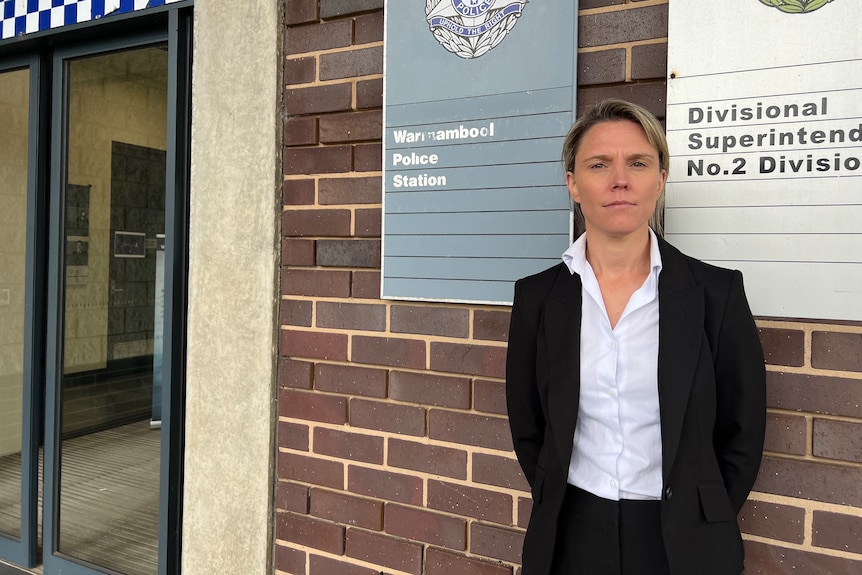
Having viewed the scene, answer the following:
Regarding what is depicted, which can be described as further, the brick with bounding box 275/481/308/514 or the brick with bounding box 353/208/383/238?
the brick with bounding box 275/481/308/514

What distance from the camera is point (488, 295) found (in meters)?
2.07

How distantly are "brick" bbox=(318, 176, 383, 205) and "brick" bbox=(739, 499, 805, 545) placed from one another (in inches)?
58.3

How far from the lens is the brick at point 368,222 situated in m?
2.28

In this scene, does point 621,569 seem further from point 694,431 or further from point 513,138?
point 513,138

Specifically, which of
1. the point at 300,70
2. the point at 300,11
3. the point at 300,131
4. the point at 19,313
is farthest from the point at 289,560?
the point at 19,313

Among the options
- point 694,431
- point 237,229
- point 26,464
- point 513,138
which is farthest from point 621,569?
point 26,464

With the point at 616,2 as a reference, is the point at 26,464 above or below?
below

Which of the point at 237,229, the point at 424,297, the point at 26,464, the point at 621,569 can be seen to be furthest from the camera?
the point at 26,464

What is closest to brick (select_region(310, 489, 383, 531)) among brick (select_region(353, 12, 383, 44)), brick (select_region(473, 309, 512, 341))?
brick (select_region(473, 309, 512, 341))

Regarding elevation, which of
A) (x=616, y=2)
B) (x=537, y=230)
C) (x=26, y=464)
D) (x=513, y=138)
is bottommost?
(x=26, y=464)

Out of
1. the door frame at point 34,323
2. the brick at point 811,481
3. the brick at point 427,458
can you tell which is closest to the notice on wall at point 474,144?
the brick at point 427,458

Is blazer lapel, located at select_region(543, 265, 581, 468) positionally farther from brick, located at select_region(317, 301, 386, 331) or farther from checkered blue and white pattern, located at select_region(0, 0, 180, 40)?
checkered blue and white pattern, located at select_region(0, 0, 180, 40)

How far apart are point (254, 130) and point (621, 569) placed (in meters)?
1.94

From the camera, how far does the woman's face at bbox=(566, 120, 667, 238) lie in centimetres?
147
